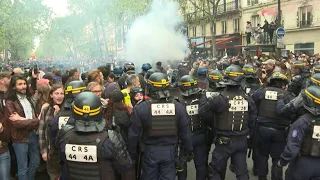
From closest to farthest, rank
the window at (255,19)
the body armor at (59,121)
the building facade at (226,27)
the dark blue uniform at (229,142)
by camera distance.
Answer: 1. the body armor at (59,121)
2. the dark blue uniform at (229,142)
3. the window at (255,19)
4. the building facade at (226,27)

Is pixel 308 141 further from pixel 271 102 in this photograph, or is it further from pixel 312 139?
pixel 271 102

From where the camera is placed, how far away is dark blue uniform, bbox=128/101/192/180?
439 cm

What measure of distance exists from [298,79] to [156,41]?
12829 millimetres

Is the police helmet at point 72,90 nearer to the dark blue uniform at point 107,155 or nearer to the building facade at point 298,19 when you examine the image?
the dark blue uniform at point 107,155

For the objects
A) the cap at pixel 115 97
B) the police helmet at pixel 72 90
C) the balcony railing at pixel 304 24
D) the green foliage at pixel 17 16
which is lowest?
the cap at pixel 115 97

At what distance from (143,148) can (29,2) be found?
3888 cm

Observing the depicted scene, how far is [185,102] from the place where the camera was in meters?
5.35

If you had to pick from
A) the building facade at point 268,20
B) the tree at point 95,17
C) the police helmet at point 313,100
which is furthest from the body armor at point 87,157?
the tree at point 95,17

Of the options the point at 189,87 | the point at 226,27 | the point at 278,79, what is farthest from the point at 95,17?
the point at 278,79

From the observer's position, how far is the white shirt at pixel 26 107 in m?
4.75

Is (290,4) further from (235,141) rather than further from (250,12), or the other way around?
(235,141)

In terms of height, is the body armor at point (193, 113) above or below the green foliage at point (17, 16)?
below

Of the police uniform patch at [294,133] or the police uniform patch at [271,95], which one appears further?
the police uniform patch at [271,95]

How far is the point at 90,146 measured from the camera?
10.3 feet
